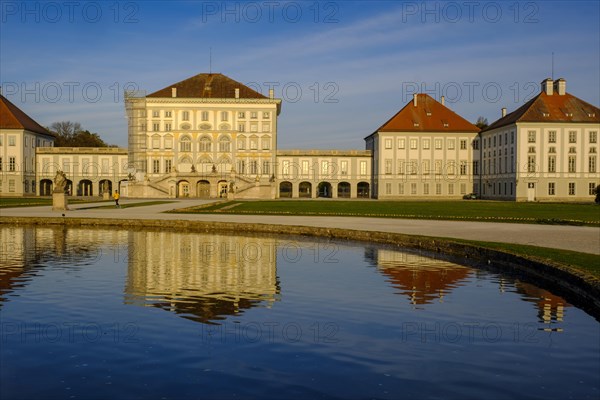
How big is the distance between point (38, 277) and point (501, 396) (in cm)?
866

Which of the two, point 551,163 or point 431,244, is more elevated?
point 551,163

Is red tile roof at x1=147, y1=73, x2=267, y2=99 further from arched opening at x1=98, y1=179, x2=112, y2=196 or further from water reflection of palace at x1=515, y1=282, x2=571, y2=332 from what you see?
water reflection of palace at x1=515, y1=282, x2=571, y2=332

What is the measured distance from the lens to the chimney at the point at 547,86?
222ft

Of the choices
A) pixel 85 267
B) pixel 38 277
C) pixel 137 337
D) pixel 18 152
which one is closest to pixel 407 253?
pixel 85 267

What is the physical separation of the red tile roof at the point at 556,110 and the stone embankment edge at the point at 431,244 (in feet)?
168

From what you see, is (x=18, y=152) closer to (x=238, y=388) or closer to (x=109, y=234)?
(x=109, y=234)

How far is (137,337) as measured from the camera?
7.23 metres

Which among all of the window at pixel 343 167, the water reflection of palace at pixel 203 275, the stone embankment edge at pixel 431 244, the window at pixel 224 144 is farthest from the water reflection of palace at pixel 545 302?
the window at pixel 343 167

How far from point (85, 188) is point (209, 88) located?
21.9 meters

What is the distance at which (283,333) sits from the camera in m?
7.53

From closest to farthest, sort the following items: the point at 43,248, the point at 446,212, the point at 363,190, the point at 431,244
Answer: the point at 43,248, the point at 431,244, the point at 446,212, the point at 363,190

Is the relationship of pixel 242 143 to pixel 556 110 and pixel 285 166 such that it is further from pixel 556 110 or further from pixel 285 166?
pixel 556 110

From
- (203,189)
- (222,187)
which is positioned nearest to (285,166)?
(222,187)

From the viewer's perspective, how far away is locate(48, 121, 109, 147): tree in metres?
97.8
